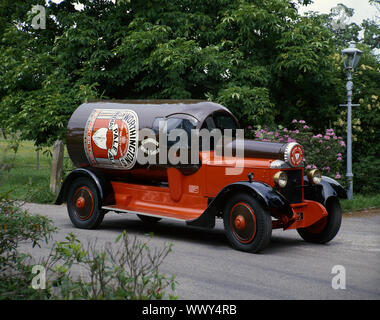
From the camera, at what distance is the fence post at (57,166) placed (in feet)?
45.8

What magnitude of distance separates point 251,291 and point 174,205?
3.42 meters

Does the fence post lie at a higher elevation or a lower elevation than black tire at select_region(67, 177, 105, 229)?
higher

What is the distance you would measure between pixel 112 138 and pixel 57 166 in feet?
17.7

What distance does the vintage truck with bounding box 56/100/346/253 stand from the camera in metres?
7.57

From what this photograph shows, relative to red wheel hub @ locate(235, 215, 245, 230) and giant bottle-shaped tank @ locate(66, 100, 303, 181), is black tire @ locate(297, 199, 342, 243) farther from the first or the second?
red wheel hub @ locate(235, 215, 245, 230)

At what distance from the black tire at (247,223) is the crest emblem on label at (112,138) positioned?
2099 mm

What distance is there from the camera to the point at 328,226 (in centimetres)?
830

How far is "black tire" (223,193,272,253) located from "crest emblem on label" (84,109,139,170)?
2099 millimetres

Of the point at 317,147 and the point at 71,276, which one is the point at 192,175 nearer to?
the point at 71,276

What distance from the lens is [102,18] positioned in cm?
1619

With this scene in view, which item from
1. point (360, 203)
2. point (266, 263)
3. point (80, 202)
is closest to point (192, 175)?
point (266, 263)
